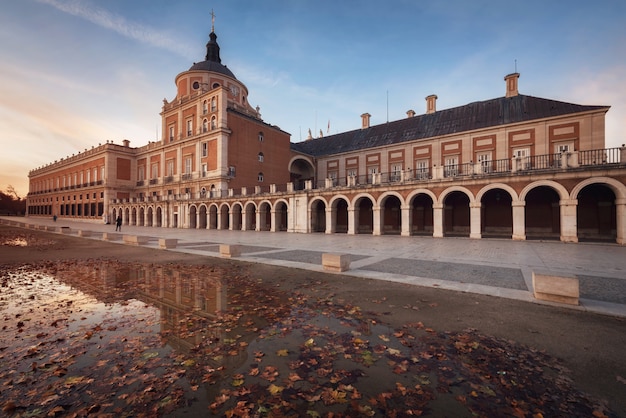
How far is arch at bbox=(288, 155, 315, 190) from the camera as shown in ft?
154

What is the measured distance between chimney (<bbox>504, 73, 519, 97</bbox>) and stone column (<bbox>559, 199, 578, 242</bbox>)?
20599 millimetres

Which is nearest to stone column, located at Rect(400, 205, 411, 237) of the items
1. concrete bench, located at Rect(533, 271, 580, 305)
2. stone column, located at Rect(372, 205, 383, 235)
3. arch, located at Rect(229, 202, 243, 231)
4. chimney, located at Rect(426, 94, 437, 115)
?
stone column, located at Rect(372, 205, 383, 235)

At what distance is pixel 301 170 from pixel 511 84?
104 ft

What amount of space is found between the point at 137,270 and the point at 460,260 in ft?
39.1

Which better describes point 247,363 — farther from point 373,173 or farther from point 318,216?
point 318,216

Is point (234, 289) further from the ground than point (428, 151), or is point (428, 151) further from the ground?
point (428, 151)

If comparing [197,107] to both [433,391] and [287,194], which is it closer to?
[287,194]

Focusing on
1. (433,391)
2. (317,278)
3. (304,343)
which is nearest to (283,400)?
(304,343)

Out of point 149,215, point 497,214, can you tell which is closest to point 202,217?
point 149,215

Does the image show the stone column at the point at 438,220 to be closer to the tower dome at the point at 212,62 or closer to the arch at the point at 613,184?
the arch at the point at 613,184

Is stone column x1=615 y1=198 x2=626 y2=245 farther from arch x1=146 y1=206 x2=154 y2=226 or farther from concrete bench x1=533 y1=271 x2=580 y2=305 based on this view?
arch x1=146 y1=206 x2=154 y2=226

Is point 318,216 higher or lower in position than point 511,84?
lower

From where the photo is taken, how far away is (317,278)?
26.2 feet

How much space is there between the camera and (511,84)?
106 ft
